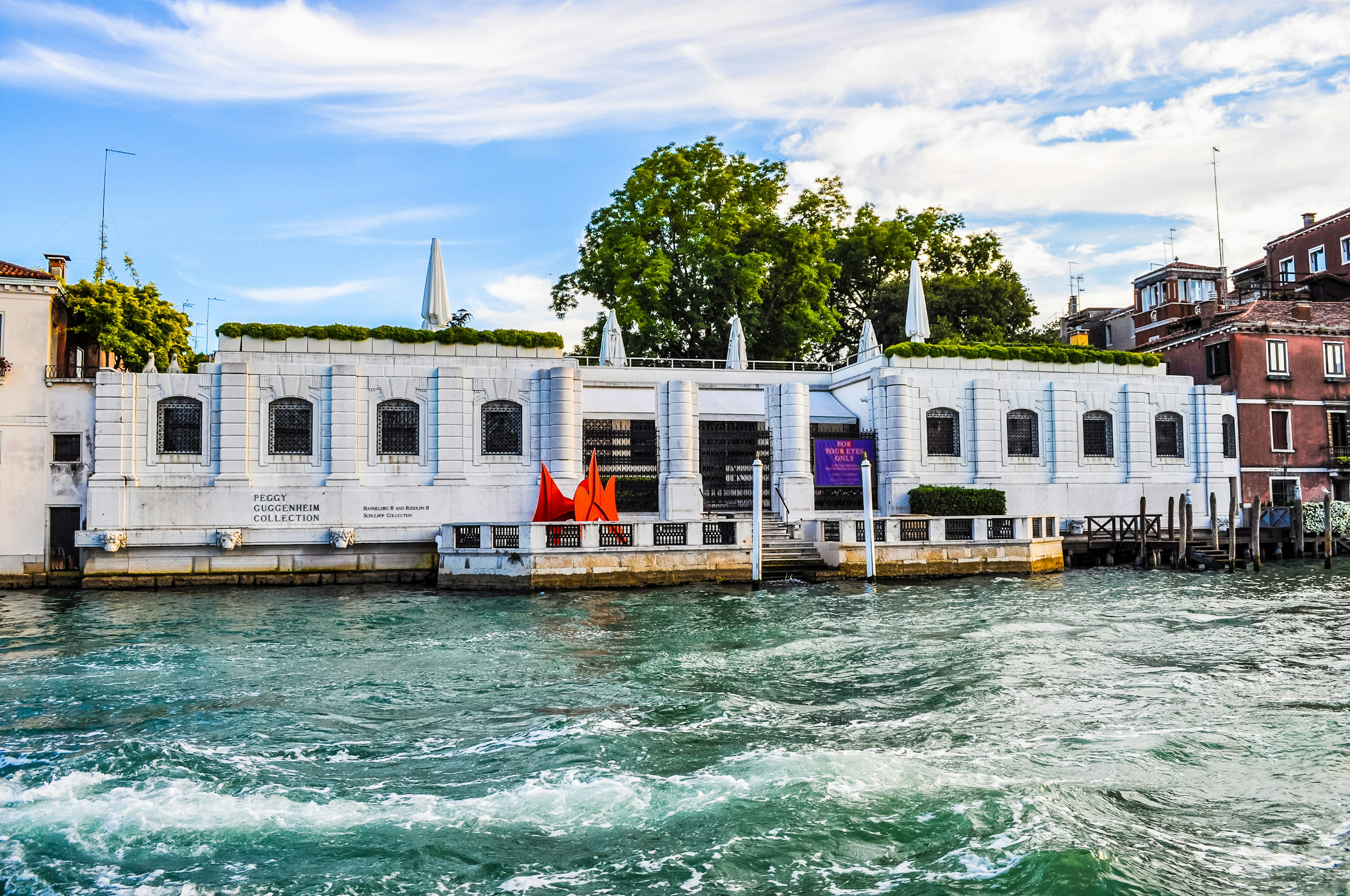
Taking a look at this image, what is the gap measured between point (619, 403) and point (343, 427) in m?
8.87

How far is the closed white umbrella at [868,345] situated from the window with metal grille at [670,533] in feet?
40.2

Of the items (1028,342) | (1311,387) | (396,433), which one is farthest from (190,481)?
(1311,387)

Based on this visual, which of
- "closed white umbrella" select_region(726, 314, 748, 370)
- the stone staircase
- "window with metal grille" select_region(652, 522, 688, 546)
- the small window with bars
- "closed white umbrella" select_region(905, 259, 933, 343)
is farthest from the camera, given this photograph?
"closed white umbrella" select_region(726, 314, 748, 370)

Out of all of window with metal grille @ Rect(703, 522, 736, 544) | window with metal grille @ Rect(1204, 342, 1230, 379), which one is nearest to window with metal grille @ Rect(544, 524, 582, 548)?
window with metal grille @ Rect(703, 522, 736, 544)

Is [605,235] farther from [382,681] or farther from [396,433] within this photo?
[382,681]

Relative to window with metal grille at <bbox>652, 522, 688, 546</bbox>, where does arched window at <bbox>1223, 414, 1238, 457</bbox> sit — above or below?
above

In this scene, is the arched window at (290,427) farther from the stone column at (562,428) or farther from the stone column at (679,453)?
the stone column at (679,453)

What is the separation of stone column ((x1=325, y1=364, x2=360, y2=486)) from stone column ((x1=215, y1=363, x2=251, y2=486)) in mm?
717

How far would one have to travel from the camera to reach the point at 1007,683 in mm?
13008

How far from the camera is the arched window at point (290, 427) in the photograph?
27.1m

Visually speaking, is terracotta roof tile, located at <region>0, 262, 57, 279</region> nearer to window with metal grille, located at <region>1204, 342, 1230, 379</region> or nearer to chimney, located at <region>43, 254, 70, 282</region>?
chimney, located at <region>43, 254, 70, 282</region>

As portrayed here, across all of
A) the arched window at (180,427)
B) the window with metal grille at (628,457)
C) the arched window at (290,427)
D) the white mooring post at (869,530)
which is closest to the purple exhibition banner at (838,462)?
the window with metal grille at (628,457)

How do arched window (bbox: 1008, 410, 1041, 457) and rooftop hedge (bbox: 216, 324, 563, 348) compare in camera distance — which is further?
arched window (bbox: 1008, 410, 1041, 457)

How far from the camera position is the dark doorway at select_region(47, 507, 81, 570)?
2656 centimetres
